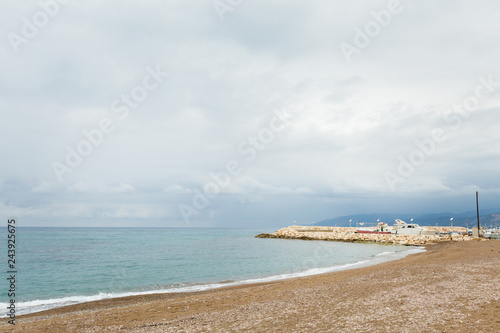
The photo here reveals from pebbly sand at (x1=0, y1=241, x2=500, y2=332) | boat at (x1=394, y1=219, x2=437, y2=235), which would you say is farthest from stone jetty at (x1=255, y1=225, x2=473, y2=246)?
pebbly sand at (x1=0, y1=241, x2=500, y2=332)

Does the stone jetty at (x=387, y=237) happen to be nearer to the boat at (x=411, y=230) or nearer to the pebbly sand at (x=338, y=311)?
the boat at (x=411, y=230)

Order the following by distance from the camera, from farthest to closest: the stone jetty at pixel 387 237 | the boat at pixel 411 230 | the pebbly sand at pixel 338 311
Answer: the boat at pixel 411 230 → the stone jetty at pixel 387 237 → the pebbly sand at pixel 338 311

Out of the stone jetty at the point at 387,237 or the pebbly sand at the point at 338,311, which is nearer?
the pebbly sand at the point at 338,311

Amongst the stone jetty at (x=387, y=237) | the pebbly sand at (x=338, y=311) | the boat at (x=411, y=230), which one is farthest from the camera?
the boat at (x=411, y=230)

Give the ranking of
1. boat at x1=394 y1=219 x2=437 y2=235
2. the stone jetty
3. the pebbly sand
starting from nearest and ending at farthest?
the pebbly sand
the stone jetty
boat at x1=394 y1=219 x2=437 y2=235

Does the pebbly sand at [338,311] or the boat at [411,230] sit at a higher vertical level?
the pebbly sand at [338,311]

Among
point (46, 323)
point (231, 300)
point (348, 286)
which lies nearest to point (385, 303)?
point (348, 286)

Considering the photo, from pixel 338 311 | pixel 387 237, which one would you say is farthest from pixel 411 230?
pixel 338 311

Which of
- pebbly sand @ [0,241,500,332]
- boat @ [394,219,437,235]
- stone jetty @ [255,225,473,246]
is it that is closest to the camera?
pebbly sand @ [0,241,500,332]

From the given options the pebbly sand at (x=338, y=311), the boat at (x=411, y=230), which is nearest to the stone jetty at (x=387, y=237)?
the boat at (x=411, y=230)

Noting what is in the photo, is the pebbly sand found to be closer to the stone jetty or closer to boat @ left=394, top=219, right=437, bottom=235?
the stone jetty

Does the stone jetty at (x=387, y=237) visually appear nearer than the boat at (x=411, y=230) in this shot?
Yes

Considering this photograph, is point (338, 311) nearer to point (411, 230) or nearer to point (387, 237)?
point (387, 237)

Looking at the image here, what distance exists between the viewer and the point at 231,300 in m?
15.4
